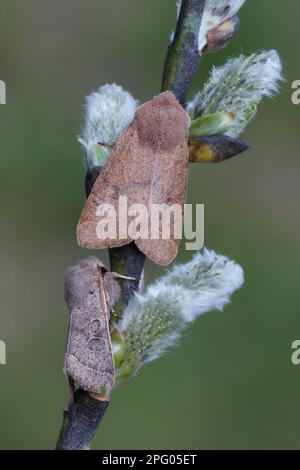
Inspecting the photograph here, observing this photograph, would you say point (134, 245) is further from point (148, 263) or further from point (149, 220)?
point (148, 263)

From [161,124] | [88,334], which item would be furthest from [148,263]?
[88,334]

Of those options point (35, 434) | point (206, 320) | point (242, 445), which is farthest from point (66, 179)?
point (242, 445)

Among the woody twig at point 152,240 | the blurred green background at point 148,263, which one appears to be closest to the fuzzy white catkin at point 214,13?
the woody twig at point 152,240

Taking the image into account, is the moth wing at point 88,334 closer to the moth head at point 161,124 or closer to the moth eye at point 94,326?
the moth eye at point 94,326

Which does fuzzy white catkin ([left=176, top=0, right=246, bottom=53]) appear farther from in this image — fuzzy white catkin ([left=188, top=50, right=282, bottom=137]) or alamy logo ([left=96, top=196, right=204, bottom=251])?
alamy logo ([left=96, top=196, right=204, bottom=251])

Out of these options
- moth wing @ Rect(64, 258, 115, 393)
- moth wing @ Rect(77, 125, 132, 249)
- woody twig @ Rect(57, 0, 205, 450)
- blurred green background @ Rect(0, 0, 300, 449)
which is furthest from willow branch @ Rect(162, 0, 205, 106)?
blurred green background @ Rect(0, 0, 300, 449)

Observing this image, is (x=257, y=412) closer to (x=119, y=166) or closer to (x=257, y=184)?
(x=257, y=184)
